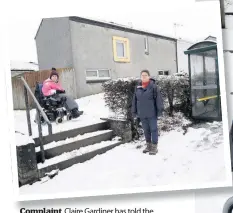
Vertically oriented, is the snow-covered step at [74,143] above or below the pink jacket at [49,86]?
below

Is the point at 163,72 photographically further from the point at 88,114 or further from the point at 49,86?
the point at 49,86

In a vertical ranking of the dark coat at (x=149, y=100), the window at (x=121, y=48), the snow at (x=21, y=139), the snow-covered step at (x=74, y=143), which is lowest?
the snow-covered step at (x=74, y=143)

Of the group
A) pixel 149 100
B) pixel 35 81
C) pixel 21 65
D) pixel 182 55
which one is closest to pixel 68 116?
pixel 35 81

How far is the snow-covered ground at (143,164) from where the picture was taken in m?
1.62

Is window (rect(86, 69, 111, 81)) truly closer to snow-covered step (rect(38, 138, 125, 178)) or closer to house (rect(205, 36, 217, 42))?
snow-covered step (rect(38, 138, 125, 178))

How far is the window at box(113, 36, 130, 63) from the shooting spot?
1.66 meters

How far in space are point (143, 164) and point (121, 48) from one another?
76 centimetres

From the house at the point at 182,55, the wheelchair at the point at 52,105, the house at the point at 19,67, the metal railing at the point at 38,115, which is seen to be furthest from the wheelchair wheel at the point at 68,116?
the house at the point at 182,55

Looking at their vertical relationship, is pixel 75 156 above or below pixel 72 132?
below

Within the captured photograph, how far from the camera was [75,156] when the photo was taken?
1.65 m

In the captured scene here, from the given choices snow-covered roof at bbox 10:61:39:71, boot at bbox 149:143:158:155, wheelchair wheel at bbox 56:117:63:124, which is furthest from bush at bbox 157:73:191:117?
snow-covered roof at bbox 10:61:39:71

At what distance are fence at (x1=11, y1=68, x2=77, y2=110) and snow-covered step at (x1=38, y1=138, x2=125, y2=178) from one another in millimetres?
361

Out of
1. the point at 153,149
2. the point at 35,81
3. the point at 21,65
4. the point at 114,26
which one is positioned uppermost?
the point at 114,26

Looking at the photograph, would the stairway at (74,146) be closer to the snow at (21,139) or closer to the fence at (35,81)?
the snow at (21,139)
